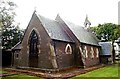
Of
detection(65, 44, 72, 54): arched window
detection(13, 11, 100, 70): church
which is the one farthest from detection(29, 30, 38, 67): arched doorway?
detection(65, 44, 72, 54): arched window

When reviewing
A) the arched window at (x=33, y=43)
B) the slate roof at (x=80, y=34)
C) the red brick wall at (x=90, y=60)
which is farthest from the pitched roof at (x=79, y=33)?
the arched window at (x=33, y=43)

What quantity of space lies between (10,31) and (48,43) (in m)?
29.2

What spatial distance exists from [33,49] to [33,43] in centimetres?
100

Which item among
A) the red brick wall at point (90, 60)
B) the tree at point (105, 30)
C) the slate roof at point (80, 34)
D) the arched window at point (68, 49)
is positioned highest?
the tree at point (105, 30)

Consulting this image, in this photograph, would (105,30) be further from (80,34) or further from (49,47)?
(49,47)

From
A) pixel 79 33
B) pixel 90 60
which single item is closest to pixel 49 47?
Result: pixel 79 33

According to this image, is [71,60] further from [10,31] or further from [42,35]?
[10,31]

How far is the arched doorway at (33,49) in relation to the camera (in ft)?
93.2

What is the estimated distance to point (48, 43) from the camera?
2652 cm

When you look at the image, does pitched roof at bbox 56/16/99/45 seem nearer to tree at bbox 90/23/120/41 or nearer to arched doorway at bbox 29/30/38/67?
arched doorway at bbox 29/30/38/67

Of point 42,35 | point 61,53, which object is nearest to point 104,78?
point 61,53

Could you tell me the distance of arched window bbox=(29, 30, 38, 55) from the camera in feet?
94.2

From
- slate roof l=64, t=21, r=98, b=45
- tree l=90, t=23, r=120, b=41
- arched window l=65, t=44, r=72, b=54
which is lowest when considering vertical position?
arched window l=65, t=44, r=72, b=54

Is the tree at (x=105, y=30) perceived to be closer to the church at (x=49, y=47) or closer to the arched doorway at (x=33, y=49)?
the church at (x=49, y=47)
